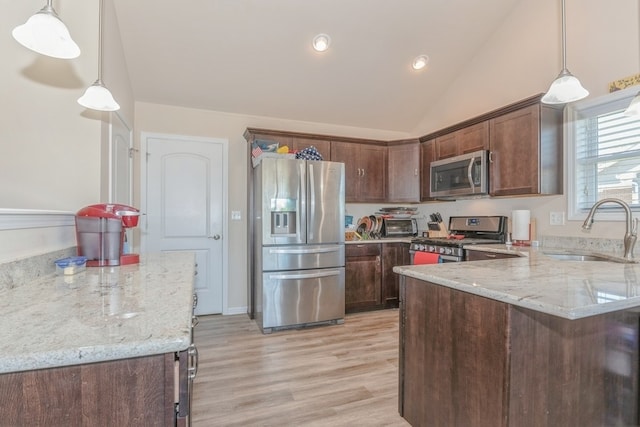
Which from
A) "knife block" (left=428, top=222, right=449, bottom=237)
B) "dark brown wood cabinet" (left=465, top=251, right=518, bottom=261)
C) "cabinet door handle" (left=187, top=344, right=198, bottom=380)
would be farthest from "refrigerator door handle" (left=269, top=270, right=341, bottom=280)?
"cabinet door handle" (left=187, top=344, right=198, bottom=380)

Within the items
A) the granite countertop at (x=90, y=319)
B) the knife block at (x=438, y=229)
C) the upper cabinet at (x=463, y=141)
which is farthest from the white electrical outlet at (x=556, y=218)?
the granite countertop at (x=90, y=319)

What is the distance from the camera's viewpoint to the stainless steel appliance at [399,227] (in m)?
4.34

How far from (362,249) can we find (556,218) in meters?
1.95

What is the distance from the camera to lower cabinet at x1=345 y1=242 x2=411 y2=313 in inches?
150

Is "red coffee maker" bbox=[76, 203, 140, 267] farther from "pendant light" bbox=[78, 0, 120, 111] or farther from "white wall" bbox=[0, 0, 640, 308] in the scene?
"pendant light" bbox=[78, 0, 120, 111]

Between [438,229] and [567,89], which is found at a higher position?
[567,89]

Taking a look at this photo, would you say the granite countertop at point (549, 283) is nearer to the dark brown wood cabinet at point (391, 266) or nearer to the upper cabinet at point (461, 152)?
the upper cabinet at point (461, 152)

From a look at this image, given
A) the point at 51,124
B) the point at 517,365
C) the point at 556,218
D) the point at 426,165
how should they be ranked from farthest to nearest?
the point at 426,165 < the point at 556,218 < the point at 51,124 < the point at 517,365

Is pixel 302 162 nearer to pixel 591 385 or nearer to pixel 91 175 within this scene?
pixel 91 175

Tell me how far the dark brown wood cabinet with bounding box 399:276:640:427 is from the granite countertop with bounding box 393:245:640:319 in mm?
78

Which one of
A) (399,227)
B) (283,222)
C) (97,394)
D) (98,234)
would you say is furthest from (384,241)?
(97,394)

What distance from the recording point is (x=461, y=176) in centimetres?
348

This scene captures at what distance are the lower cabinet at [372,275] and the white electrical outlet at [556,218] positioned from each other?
1.55m

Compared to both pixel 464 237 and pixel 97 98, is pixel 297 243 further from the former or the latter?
pixel 97 98
